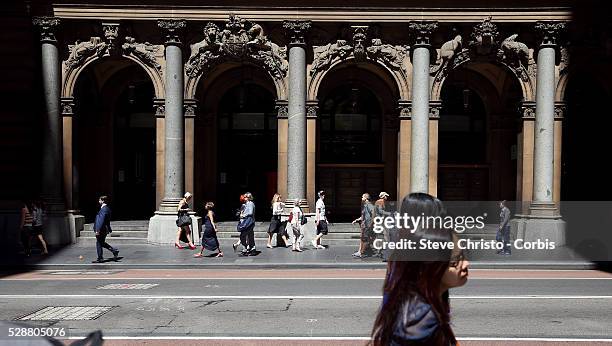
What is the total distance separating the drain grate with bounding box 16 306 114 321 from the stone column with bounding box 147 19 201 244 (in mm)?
10437

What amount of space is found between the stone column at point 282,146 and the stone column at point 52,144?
24.3ft

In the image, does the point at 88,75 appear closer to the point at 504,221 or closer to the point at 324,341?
the point at 504,221

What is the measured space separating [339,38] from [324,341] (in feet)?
49.8

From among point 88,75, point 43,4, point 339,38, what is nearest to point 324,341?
point 339,38

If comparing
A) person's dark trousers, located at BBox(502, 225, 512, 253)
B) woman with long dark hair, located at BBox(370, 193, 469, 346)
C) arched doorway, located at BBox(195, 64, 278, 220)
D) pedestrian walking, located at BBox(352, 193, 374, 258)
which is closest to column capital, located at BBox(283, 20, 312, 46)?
arched doorway, located at BBox(195, 64, 278, 220)

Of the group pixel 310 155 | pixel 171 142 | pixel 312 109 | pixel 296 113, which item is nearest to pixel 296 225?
pixel 310 155

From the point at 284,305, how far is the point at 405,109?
1280 cm

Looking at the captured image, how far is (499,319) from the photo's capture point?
900 centimetres

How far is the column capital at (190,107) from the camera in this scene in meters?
21.3

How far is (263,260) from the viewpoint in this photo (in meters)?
16.7

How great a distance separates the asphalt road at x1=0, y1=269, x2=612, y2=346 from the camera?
8.04m

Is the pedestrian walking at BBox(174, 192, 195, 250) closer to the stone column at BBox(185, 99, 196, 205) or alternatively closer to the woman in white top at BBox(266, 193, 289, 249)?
the stone column at BBox(185, 99, 196, 205)

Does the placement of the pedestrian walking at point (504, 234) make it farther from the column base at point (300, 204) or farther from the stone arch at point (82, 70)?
the stone arch at point (82, 70)

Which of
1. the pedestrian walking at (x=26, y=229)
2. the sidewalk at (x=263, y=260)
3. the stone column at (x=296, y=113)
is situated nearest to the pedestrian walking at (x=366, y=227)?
the sidewalk at (x=263, y=260)
